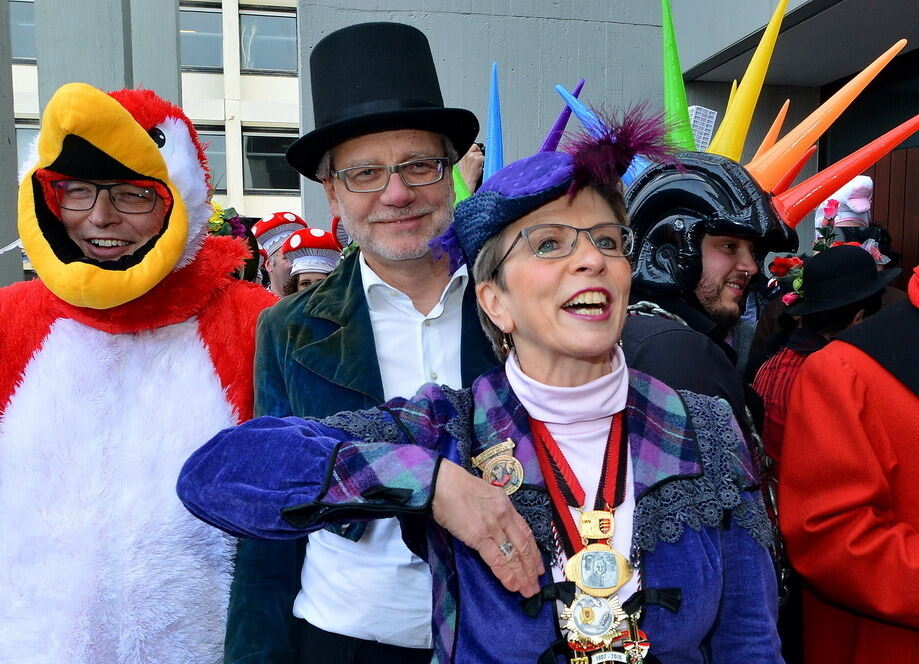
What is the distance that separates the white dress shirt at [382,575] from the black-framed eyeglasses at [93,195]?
0.85 m

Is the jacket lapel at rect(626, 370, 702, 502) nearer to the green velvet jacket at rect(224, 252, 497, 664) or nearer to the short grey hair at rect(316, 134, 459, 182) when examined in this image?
the green velvet jacket at rect(224, 252, 497, 664)

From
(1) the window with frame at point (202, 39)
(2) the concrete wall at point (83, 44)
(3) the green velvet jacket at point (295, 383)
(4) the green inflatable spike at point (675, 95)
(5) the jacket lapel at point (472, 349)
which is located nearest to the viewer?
(3) the green velvet jacket at point (295, 383)

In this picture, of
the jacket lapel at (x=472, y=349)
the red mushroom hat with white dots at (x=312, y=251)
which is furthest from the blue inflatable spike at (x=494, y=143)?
the red mushroom hat with white dots at (x=312, y=251)

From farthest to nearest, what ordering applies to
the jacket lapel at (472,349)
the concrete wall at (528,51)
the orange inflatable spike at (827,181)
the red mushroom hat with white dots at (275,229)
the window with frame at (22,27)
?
the window with frame at (22,27)
the concrete wall at (528,51)
the red mushroom hat with white dots at (275,229)
the orange inflatable spike at (827,181)
the jacket lapel at (472,349)

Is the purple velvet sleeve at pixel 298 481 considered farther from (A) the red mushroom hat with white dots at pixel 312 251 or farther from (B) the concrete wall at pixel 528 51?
(B) the concrete wall at pixel 528 51

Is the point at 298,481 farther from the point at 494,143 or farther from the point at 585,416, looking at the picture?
the point at 494,143

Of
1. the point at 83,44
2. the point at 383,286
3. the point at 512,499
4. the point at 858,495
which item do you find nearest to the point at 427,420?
the point at 512,499

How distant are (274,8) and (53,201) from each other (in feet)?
78.1

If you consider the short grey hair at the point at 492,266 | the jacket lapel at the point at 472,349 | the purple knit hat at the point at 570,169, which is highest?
the purple knit hat at the point at 570,169

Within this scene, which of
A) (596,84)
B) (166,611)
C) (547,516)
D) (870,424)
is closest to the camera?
(547,516)

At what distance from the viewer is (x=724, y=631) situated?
1529 millimetres

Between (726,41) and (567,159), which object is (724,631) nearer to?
(567,159)

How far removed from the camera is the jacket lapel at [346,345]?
2043 millimetres

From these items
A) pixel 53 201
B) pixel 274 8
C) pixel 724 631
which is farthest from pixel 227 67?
pixel 724 631
